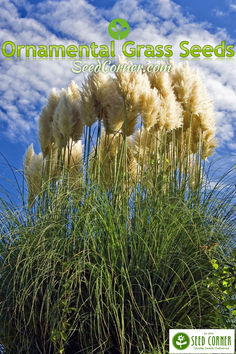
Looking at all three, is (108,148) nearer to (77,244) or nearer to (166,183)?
(166,183)

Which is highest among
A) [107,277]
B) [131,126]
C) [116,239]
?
[131,126]

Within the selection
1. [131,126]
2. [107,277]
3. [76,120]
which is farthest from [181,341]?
[76,120]

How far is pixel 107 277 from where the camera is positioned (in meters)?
2.88

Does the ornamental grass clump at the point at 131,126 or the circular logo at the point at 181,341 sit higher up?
the ornamental grass clump at the point at 131,126

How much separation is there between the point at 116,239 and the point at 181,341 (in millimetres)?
780

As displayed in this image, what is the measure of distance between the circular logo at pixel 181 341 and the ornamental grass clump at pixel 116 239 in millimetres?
78

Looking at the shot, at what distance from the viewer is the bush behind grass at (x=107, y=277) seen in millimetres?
2793

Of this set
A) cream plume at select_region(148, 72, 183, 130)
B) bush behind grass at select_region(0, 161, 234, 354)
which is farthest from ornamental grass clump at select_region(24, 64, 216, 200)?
bush behind grass at select_region(0, 161, 234, 354)

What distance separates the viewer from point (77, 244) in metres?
3.17

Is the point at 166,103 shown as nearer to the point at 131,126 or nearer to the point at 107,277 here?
the point at 131,126

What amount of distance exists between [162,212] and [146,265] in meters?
A: 0.43

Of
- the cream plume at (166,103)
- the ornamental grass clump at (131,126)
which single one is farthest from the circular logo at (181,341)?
the cream plume at (166,103)

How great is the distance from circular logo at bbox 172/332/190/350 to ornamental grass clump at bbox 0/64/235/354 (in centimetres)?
8

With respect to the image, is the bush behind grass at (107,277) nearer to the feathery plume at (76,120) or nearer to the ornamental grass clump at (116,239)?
the ornamental grass clump at (116,239)
